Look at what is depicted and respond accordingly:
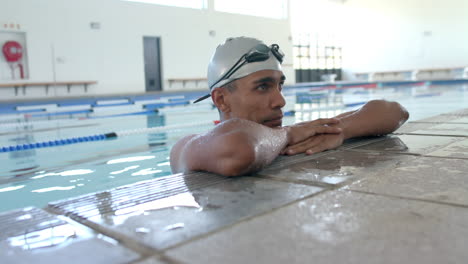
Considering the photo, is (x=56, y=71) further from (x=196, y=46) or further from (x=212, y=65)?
(x=212, y=65)

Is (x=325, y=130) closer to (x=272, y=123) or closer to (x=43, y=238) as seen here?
(x=272, y=123)

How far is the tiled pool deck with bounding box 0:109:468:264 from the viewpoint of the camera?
2.97 ft

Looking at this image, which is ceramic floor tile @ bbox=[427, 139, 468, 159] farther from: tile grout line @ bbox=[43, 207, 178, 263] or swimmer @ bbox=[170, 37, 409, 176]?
tile grout line @ bbox=[43, 207, 178, 263]

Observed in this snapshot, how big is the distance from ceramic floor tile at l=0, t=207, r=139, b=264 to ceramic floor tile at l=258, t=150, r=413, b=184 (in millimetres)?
823

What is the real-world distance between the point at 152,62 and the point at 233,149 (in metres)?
16.2

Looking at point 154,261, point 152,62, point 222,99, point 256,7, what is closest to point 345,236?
point 154,261

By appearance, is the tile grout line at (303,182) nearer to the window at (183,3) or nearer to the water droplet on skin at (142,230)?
the water droplet on skin at (142,230)

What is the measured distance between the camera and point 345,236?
0.97m

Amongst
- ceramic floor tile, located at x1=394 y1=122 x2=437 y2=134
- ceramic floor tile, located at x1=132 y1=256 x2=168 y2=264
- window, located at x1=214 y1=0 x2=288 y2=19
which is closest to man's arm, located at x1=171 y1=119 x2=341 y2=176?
ceramic floor tile, located at x1=132 y1=256 x2=168 y2=264

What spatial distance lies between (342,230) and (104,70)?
1541 centimetres

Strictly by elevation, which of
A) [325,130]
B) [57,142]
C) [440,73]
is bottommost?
[57,142]

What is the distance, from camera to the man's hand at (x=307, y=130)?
2.19 meters

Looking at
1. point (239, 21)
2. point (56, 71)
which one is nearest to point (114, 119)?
point (56, 71)

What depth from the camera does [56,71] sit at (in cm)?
1406
